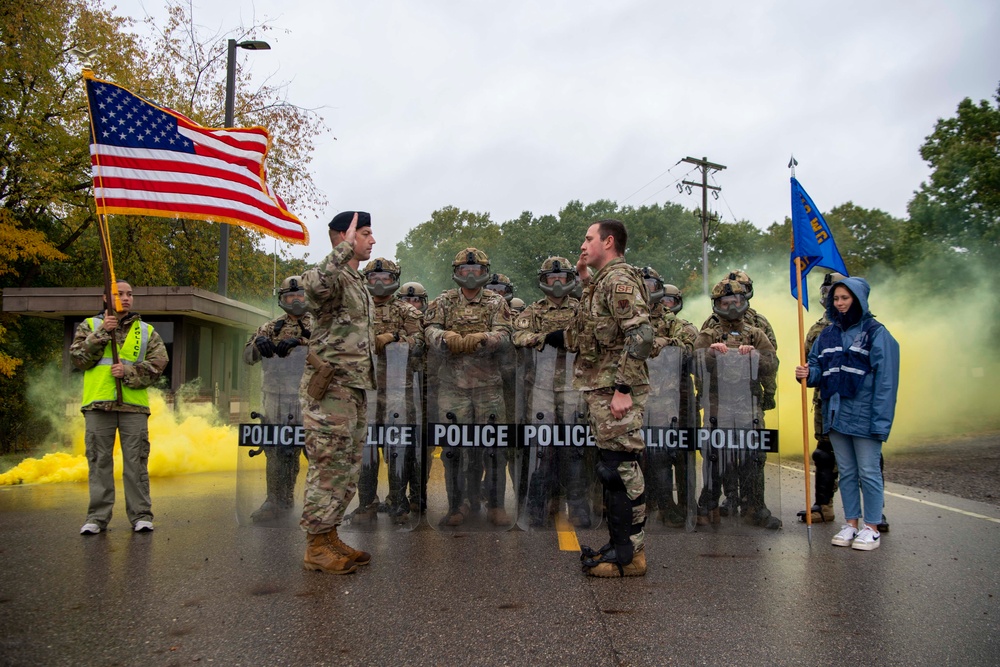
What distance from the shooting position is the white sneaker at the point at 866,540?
17.8 ft

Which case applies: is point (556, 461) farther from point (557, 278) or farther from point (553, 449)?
point (557, 278)

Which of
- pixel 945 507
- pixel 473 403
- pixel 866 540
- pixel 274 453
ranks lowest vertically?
pixel 945 507

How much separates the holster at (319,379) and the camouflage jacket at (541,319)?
6.27ft

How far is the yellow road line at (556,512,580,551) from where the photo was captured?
5430 millimetres

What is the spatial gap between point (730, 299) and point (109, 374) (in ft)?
17.8

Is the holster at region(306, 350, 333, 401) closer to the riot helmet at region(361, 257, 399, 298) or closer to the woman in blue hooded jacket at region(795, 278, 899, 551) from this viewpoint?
the riot helmet at region(361, 257, 399, 298)

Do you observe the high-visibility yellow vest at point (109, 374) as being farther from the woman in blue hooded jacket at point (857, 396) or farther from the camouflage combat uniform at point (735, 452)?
the woman in blue hooded jacket at point (857, 396)

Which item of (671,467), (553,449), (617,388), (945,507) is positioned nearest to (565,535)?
(553,449)

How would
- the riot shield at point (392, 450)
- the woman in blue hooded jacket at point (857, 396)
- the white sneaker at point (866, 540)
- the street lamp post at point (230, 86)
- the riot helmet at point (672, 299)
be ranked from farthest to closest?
the street lamp post at point (230, 86), the riot helmet at point (672, 299), the riot shield at point (392, 450), the woman in blue hooded jacket at point (857, 396), the white sneaker at point (866, 540)

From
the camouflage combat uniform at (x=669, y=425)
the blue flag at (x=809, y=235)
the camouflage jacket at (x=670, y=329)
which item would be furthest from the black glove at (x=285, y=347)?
the blue flag at (x=809, y=235)

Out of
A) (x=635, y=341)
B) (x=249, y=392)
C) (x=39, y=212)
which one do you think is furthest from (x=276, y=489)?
(x=39, y=212)

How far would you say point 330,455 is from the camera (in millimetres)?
4891

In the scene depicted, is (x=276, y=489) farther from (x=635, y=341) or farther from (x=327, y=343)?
(x=635, y=341)

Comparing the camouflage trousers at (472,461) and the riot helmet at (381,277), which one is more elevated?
the riot helmet at (381,277)
